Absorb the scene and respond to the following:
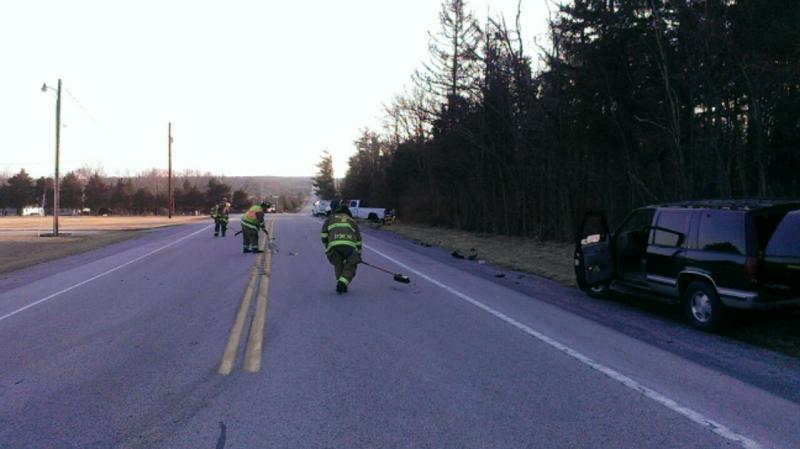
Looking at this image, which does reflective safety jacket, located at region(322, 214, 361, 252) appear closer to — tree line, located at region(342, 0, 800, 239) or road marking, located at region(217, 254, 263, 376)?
road marking, located at region(217, 254, 263, 376)

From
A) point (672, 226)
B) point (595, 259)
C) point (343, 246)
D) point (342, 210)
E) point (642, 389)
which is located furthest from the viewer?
point (342, 210)

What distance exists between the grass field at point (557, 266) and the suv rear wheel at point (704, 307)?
290 millimetres

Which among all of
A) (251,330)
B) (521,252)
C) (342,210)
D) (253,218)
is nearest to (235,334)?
(251,330)

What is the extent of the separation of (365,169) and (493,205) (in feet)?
149

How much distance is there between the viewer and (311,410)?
499 cm

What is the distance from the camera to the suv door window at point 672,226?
8969mm

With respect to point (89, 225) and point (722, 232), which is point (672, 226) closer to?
point (722, 232)

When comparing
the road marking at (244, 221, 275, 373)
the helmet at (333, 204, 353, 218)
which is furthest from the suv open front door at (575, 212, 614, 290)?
the road marking at (244, 221, 275, 373)

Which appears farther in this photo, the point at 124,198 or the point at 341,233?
the point at 124,198

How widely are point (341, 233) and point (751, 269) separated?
6831 millimetres

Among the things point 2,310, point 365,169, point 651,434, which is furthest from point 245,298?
point 365,169

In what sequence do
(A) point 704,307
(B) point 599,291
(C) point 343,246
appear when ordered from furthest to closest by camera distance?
(C) point 343,246 < (B) point 599,291 < (A) point 704,307

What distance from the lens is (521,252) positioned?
21312 mm

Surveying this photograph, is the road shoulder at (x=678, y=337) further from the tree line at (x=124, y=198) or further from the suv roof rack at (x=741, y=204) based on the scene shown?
the tree line at (x=124, y=198)
